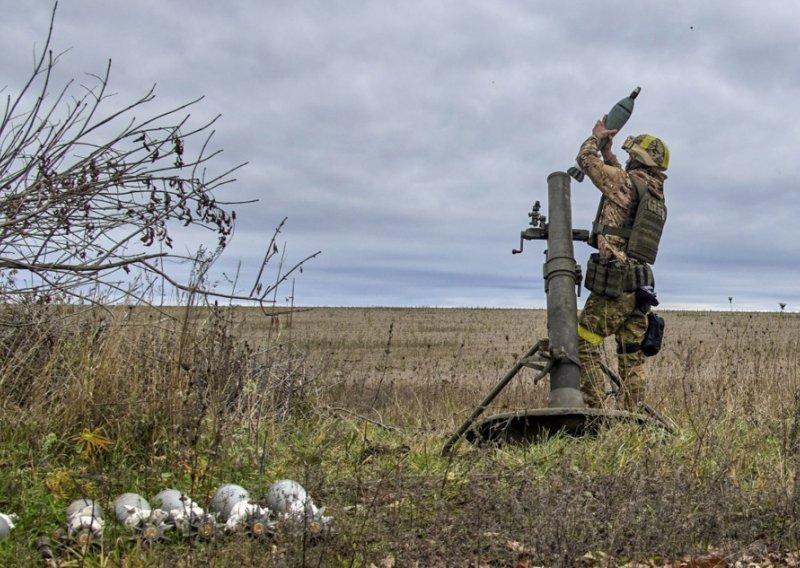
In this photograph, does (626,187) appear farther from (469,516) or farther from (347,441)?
(469,516)

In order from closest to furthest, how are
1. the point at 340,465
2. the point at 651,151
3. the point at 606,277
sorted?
the point at 340,465
the point at 606,277
the point at 651,151

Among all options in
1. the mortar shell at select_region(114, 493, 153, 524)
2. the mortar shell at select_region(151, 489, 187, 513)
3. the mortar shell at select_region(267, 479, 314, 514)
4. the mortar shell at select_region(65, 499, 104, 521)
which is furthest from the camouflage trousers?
the mortar shell at select_region(65, 499, 104, 521)

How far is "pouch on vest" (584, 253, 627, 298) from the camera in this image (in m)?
7.43

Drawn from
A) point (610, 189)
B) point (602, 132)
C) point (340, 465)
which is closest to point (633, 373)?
point (610, 189)

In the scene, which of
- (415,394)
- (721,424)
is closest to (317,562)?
(721,424)

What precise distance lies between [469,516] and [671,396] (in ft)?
16.9

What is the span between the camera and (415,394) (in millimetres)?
10992

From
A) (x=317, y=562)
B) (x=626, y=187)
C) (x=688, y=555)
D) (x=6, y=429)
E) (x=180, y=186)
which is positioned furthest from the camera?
(x=626, y=187)

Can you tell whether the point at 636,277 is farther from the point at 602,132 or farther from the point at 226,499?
the point at 226,499

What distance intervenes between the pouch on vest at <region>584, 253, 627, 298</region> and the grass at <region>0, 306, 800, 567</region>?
135cm

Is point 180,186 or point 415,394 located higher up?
point 180,186

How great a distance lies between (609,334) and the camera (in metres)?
7.52

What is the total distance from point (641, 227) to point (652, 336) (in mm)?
1068

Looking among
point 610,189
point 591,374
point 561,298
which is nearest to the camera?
point 561,298
